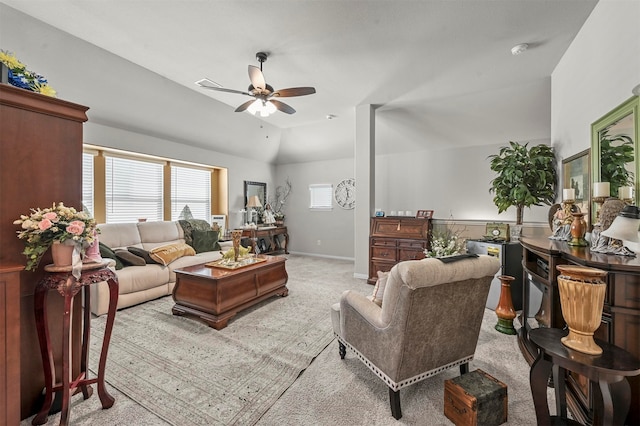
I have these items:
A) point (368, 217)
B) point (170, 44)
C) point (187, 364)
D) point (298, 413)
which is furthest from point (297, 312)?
point (170, 44)

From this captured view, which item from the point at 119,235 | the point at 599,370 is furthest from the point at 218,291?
the point at 599,370

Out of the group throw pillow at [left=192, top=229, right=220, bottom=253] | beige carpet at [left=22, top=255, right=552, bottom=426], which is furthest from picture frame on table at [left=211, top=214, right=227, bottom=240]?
beige carpet at [left=22, top=255, right=552, bottom=426]

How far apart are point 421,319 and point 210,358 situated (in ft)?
5.99

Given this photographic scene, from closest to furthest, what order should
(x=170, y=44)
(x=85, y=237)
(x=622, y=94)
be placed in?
1. (x=85, y=237)
2. (x=622, y=94)
3. (x=170, y=44)

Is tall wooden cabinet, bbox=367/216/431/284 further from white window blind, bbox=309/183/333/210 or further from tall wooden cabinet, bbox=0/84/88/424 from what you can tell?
tall wooden cabinet, bbox=0/84/88/424

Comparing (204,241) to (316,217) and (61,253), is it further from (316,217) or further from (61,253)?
(61,253)

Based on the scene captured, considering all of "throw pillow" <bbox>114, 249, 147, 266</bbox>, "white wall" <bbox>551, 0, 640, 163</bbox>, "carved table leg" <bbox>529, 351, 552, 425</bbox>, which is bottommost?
"carved table leg" <bbox>529, 351, 552, 425</bbox>

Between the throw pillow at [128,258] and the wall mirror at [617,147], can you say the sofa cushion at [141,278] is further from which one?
the wall mirror at [617,147]

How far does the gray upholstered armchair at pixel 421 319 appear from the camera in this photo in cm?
157

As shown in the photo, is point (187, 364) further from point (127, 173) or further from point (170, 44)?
point (127, 173)

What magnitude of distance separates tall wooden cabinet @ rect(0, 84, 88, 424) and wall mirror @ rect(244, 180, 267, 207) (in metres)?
5.10

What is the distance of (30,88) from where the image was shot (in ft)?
5.57

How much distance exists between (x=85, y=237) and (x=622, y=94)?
3.69 metres

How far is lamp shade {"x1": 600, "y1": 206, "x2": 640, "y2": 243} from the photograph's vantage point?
144 cm
